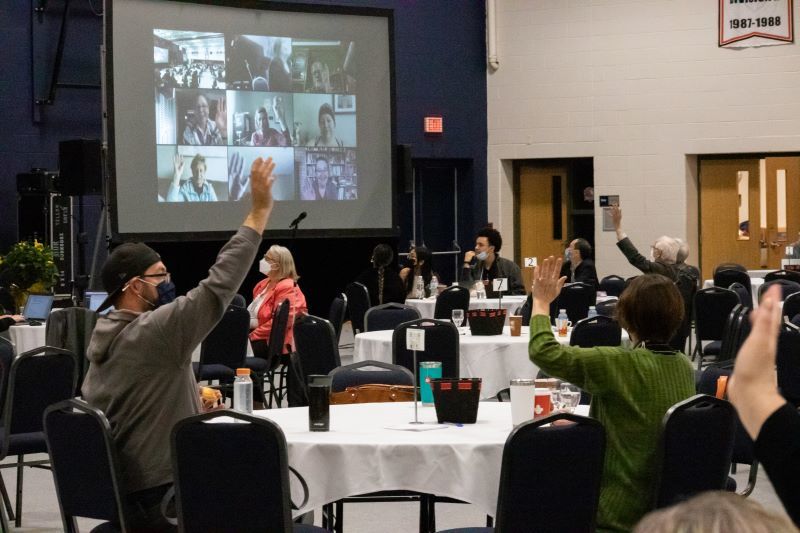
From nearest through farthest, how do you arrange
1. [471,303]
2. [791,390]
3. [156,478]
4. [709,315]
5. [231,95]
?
[156,478] → [791,390] → [709,315] → [471,303] → [231,95]

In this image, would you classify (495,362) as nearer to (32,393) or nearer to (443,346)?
(443,346)

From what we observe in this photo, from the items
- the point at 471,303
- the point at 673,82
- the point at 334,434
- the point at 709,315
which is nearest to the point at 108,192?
the point at 471,303

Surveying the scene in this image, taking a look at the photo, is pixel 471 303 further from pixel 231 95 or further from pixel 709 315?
pixel 231 95

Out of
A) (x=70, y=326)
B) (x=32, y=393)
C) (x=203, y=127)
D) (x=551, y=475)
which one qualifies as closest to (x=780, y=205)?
(x=203, y=127)

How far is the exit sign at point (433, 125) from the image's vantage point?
690 inches

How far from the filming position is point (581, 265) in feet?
38.0

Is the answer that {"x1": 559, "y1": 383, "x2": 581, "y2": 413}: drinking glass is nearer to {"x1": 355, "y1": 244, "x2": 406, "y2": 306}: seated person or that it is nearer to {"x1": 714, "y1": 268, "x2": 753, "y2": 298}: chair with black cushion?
{"x1": 355, "y1": 244, "x2": 406, "y2": 306}: seated person

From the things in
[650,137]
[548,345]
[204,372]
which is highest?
[650,137]

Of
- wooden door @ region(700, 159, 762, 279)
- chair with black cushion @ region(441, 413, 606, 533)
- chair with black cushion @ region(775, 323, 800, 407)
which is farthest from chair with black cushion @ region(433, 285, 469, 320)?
wooden door @ region(700, 159, 762, 279)

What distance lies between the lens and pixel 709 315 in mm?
10219

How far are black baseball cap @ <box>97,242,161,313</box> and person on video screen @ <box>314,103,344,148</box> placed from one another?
11311 millimetres

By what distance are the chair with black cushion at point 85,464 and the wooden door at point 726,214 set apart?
537 inches

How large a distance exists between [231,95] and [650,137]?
5665mm

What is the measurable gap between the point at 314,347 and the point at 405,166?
8.26 meters
